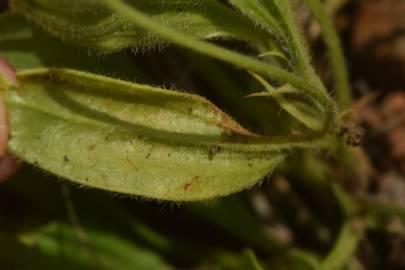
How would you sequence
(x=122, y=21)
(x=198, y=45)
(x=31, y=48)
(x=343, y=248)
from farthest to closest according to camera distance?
(x=343, y=248)
(x=31, y=48)
(x=122, y=21)
(x=198, y=45)

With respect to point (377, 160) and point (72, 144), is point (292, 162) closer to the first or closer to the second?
point (377, 160)

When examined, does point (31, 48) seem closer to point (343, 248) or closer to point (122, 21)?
point (122, 21)

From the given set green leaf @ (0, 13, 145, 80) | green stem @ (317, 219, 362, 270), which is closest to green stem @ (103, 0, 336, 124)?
green leaf @ (0, 13, 145, 80)

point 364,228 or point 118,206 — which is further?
point 118,206

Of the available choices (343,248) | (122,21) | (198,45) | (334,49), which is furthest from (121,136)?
(343,248)

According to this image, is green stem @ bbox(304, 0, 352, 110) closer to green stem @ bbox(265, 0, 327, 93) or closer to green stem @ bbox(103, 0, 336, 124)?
green stem @ bbox(265, 0, 327, 93)

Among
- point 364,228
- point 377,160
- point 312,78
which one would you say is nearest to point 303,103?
point 312,78
